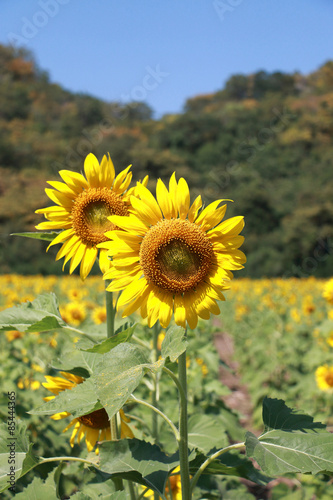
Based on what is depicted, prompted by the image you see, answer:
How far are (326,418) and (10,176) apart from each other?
24.2 m

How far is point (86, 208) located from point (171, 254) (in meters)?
0.37

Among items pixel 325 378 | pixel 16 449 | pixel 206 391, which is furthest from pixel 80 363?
pixel 325 378

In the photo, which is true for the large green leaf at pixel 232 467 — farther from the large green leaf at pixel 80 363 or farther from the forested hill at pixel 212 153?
the forested hill at pixel 212 153

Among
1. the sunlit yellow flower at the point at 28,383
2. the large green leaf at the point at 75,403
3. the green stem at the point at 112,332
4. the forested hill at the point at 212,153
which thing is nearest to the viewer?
the large green leaf at the point at 75,403

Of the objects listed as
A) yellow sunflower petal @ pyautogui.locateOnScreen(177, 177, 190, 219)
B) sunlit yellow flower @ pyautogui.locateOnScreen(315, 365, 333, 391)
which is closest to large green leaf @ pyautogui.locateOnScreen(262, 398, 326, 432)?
yellow sunflower petal @ pyautogui.locateOnScreen(177, 177, 190, 219)

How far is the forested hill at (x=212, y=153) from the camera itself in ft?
73.2

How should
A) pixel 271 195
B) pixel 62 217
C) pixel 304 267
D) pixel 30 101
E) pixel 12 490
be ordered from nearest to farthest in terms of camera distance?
pixel 62 217, pixel 12 490, pixel 304 267, pixel 271 195, pixel 30 101

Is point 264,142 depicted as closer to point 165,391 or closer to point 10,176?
point 10,176

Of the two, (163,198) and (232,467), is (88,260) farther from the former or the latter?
(232,467)

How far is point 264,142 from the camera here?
32812 millimetres

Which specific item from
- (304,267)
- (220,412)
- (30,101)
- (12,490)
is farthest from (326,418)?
(30,101)

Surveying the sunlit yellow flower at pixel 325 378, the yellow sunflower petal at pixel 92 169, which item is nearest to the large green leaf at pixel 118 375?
the yellow sunflower petal at pixel 92 169

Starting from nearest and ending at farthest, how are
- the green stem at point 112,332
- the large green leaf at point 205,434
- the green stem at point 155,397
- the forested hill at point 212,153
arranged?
the green stem at point 112,332
the large green leaf at point 205,434
the green stem at point 155,397
the forested hill at point 212,153

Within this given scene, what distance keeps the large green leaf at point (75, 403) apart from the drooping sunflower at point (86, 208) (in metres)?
0.39
